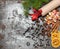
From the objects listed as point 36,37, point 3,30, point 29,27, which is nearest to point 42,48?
point 36,37

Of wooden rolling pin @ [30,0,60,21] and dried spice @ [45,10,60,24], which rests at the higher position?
wooden rolling pin @ [30,0,60,21]

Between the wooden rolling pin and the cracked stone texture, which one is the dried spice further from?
the cracked stone texture

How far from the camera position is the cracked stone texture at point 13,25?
5.43 ft

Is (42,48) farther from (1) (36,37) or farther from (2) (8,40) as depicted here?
(2) (8,40)

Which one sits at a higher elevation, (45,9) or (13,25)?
(45,9)

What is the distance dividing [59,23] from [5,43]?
50 cm

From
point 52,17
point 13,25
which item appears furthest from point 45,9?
point 13,25

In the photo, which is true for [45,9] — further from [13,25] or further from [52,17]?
[13,25]

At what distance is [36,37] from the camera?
65.7 inches

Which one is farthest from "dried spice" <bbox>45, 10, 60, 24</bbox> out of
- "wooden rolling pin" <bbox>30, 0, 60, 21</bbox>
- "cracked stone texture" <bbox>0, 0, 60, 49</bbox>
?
"cracked stone texture" <bbox>0, 0, 60, 49</bbox>

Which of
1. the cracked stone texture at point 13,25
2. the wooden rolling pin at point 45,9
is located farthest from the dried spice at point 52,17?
the cracked stone texture at point 13,25

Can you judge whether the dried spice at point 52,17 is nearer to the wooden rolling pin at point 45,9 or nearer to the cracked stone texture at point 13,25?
the wooden rolling pin at point 45,9

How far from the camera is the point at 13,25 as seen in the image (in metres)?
A: 1.71

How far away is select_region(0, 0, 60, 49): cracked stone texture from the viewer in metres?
1.66
